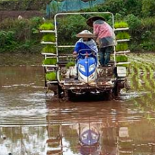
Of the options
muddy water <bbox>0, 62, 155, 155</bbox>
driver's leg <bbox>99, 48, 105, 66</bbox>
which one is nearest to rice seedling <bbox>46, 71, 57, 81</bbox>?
muddy water <bbox>0, 62, 155, 155</bbox>

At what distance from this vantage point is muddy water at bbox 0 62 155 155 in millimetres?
7453

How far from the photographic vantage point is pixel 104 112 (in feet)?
33.2

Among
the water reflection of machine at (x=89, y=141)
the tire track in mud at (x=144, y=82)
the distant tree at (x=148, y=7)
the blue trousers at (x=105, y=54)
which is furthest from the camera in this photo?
the distant tree at (x=148, y=7)

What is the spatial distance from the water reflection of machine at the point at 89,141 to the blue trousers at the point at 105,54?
3749mm

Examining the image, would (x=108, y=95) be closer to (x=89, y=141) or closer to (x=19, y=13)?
(x=89, y=141)

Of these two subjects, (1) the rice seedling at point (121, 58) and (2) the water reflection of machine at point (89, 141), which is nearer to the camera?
(2) the water reflection of machine at point (89, 141)

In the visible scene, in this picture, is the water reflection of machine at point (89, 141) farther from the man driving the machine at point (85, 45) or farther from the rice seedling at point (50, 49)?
the rice seedling at point (50, 49)

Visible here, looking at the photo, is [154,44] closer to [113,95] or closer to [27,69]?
[27,69]

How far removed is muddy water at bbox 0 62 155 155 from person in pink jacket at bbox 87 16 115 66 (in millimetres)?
1067

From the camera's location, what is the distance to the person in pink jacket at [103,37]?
12.0 meters

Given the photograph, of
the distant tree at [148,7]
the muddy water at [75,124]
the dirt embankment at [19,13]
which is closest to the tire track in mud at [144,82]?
the muddy water at [75,124]

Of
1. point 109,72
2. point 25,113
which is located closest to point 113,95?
point 109,72

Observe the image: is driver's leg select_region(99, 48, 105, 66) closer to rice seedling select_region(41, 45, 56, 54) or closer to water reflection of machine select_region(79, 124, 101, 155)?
rice seedling select_region(41, 45, 56, 54)

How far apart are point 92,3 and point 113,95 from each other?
18.8 m
